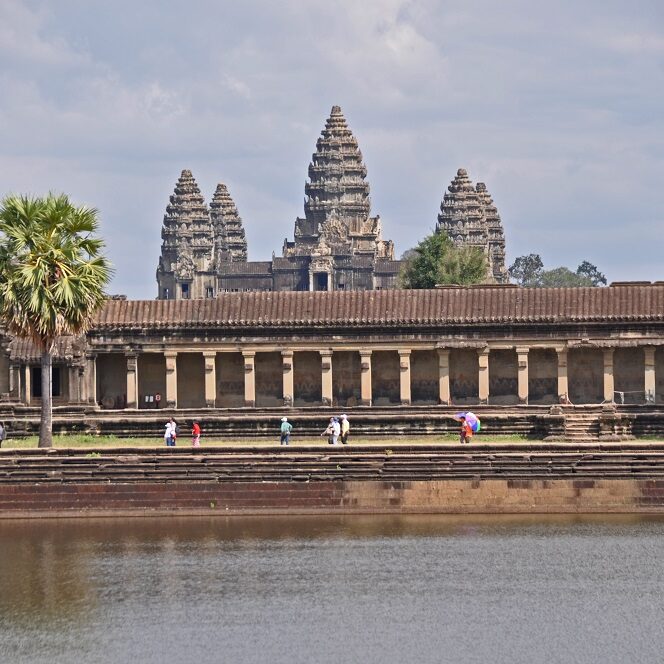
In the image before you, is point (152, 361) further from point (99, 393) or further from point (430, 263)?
point (430, 263)

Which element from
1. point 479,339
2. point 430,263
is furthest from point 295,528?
point 430,263

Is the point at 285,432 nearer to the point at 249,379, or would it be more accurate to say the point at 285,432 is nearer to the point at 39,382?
the point at 249,379

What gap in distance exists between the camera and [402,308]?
2515 inches

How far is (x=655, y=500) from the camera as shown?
4388 cm

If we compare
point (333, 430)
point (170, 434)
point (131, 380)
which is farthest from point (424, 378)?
point (170, 434)

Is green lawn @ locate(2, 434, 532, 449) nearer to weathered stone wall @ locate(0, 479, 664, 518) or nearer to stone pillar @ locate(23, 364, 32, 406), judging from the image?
weathered stone wall @ locate(0, 479, 664, 518)

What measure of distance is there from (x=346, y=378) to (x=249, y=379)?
10.1 feet

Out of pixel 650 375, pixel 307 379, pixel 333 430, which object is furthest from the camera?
pixel 307 379

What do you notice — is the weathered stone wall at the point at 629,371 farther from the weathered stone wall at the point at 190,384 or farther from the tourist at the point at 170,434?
the tourist at the point at 170,434

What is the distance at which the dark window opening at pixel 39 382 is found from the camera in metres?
63.3

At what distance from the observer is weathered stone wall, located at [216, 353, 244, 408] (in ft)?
214

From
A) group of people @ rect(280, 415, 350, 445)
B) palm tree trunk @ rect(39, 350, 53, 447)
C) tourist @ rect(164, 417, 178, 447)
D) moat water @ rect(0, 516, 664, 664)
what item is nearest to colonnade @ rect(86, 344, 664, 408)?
group of people @ rect(280, 415, 350, 445)

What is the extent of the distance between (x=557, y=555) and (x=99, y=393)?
91.7 feet

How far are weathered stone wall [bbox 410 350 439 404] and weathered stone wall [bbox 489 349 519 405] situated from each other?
5.73ft
